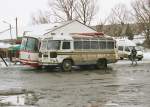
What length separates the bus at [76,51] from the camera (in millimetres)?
31562

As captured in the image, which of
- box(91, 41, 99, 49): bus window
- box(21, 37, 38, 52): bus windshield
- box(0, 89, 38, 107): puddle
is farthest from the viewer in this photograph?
box(91, 41, 99, 49): bus window

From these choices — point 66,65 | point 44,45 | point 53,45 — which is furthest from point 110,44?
point 44,45

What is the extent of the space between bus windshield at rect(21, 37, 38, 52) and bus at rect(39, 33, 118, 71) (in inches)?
27.9

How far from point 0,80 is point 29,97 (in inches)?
339

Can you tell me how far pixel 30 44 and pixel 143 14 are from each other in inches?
2141

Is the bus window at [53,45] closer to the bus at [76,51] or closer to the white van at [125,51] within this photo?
the bus at [76,51]

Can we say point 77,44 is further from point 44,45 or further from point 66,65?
point 44,45

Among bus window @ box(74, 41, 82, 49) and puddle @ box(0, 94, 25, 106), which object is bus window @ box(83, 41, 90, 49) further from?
puddle @ box(0, 94, 25, 106)

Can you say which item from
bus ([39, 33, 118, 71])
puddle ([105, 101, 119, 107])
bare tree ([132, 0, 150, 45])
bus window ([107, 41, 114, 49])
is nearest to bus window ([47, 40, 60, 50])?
bus ([39, 33, 118, 71])

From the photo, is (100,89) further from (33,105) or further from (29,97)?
(33,105)

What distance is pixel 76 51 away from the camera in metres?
32.4

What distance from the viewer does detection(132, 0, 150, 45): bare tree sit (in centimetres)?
8231

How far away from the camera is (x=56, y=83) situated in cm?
2347

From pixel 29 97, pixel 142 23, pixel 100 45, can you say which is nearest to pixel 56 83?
pixel 29 97
